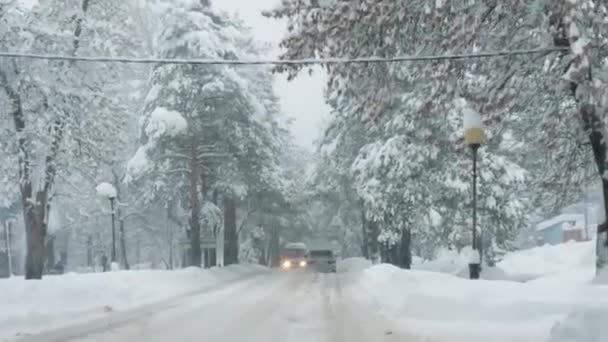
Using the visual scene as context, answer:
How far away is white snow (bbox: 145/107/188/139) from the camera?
3306 centimetres

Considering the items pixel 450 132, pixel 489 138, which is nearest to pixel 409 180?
pixel 450 132

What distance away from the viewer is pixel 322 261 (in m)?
49.7

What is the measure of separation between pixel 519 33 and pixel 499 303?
4.38 metres

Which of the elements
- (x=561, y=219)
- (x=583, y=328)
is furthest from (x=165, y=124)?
(x=561, y=219)

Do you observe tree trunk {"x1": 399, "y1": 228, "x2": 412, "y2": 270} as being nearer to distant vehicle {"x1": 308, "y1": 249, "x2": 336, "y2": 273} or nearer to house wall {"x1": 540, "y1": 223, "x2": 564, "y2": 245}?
distant vehicle {"x1": 308, "y1": 249, "x2": 336, "y2": 273}

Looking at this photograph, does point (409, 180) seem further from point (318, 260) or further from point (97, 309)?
point (318, 260)

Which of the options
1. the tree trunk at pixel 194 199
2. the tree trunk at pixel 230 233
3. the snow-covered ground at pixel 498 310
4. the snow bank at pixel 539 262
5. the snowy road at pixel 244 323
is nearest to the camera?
the snow-covered ground at pixel 498 310

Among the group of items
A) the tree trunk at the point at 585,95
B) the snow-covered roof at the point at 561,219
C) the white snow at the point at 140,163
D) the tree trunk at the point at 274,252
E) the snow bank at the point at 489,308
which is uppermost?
the white snow at the point at 140,163

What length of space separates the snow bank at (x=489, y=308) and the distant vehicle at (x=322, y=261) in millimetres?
32564

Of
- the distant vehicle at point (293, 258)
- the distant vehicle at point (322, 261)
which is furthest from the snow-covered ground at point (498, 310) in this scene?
the distant vehicle at point (293, 258)

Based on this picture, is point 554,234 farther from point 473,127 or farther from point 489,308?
point 489,308

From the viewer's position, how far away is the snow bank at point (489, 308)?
10.7m

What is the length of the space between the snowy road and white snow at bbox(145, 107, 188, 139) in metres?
13.0

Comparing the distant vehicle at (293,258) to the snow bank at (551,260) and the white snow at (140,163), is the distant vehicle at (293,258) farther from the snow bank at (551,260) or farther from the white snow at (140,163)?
the white snow at (140,163)
